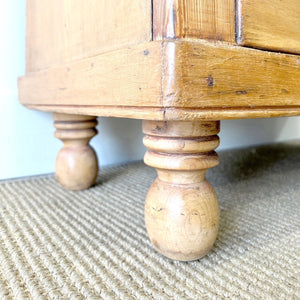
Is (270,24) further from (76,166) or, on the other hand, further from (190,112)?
(76,166)

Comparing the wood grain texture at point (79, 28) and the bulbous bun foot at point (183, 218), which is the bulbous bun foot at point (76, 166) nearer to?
the wood grain texture at point (79, 28)

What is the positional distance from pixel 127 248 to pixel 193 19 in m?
0.31

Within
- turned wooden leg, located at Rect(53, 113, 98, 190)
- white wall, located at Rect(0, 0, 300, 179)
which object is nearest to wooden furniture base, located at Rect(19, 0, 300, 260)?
turned wooden leg, located at Rect(53, 113, 98, 190)

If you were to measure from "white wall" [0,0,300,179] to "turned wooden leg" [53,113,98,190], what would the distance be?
0.58 ft

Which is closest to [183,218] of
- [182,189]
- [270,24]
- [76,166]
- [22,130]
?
[182,189]

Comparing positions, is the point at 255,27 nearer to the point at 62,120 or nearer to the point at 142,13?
the point at 142,13

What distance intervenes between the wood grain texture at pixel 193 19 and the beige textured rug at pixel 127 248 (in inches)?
10.7

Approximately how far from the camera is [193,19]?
12.7 inches

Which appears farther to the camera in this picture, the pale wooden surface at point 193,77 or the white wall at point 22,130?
the white wall at point 22,130

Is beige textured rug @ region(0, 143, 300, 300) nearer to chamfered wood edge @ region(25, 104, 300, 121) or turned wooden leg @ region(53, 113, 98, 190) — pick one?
turned wooden leg @ region(53, 113, 98, 190)

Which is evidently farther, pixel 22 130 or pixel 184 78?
pixel 22 130

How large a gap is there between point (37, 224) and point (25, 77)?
347mm

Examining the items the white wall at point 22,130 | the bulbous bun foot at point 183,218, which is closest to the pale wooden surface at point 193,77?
the bulbous bun foot at point 183,218

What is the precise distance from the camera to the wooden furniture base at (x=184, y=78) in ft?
1.04
